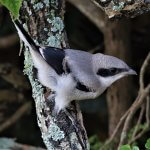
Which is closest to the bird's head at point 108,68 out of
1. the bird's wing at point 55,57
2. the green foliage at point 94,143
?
the bird's wing at point 55,57

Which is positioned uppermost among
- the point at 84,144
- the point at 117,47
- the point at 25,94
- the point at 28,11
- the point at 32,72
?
the point at 28,11

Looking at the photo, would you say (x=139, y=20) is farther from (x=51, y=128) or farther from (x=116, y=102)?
(x=51, y=128)

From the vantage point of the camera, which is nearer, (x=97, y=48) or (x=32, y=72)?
(x=32, y=72)

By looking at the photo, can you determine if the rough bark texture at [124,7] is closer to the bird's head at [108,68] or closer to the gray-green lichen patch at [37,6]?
the bird's head at [108,68]

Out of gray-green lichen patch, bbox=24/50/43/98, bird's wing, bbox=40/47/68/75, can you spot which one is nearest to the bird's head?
bird's wing, bbox=40/47/68/75

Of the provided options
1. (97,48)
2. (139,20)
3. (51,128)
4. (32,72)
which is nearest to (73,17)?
(97,48)

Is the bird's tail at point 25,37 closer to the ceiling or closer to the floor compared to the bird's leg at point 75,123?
closer to the ceiling

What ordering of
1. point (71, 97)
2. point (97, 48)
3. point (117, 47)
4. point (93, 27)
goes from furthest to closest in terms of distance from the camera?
point (93, 27) → point (97, 48) → point (117, 47) → point (71, 97)
